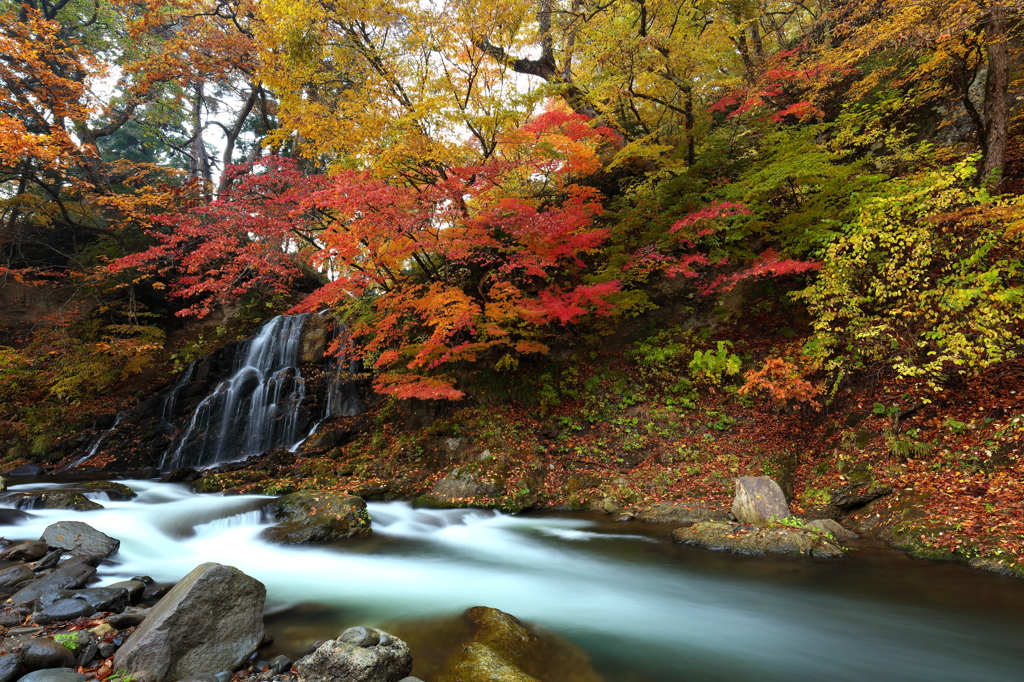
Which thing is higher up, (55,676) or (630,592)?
(55,676)

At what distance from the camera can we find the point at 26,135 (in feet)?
35.1

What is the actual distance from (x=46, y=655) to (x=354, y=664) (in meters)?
2.27

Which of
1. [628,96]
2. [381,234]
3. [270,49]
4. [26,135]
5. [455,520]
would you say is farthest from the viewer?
[628,96]

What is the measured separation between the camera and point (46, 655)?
3.38 metres

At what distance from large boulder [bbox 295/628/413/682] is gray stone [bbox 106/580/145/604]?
2.49 m

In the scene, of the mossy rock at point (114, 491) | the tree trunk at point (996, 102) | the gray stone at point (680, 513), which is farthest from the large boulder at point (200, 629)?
the tree trunk at point (996, 102)

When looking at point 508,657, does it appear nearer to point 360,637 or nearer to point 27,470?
point 360,637

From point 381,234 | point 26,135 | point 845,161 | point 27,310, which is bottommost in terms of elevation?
point 27,310

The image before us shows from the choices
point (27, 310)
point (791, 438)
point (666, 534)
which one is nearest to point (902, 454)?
point (791, 438)

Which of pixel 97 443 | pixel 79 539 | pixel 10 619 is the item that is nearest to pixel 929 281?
pixel 10 619

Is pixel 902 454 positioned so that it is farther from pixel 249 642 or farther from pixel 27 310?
pixel 27 310

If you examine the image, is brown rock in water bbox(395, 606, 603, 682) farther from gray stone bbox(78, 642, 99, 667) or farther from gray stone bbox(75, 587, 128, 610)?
gray stone bbox(75, 587, 128, 610)

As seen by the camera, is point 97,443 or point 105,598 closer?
point 105,598

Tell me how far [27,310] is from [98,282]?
7.91 ft
